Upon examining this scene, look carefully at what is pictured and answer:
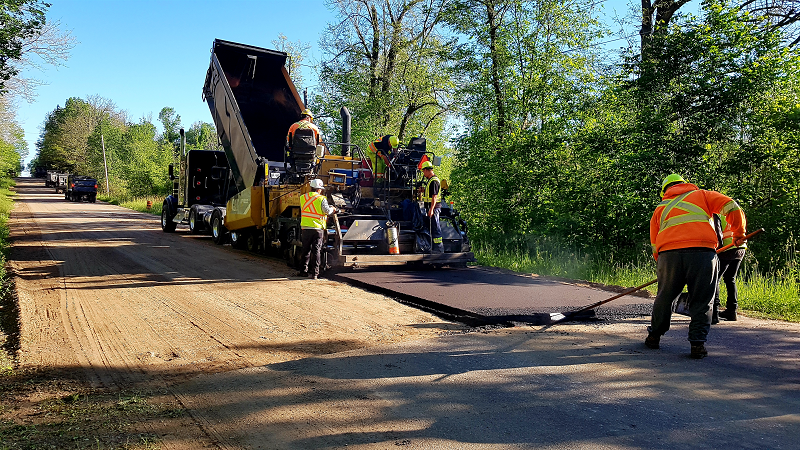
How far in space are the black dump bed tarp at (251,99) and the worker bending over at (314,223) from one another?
3.61 metres

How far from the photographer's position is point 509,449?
3.17 metres

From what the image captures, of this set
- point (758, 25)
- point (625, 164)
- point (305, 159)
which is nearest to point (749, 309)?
point (625, 164)

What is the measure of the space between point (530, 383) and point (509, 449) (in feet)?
3.97

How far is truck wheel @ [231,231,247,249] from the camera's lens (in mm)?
13756

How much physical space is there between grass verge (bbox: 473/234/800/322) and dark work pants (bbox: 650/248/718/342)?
2556mm

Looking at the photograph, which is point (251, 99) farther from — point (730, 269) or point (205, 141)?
point (205, 141)

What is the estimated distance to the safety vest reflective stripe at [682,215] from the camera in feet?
17.2

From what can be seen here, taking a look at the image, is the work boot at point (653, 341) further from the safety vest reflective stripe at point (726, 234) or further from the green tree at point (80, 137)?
the green tree at point (80, 137)

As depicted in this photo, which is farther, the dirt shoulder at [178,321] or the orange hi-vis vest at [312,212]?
the orange hi-vis vest at [312,212]

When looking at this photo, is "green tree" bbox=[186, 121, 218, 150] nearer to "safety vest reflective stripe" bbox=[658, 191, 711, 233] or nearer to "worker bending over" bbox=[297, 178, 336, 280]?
"worker bending over" bbox=[297, 178, 336, 280]

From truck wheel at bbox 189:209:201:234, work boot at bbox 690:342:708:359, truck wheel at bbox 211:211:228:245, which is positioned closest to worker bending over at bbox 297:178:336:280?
work boot at bbox 690:342:708:359

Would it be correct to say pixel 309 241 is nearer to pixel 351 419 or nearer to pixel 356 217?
pixel 356 217

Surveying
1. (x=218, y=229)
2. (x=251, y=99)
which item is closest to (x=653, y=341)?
(x=251, y=99)

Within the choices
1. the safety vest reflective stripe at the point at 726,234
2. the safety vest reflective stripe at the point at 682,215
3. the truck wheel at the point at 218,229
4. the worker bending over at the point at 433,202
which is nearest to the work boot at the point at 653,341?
the safety vest reflective stripe at the point at 682,215
